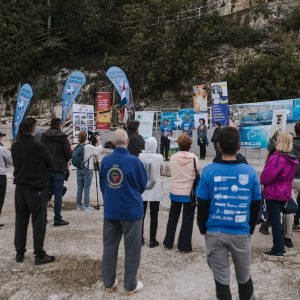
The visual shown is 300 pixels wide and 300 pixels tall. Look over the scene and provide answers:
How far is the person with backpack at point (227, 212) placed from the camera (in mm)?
2717

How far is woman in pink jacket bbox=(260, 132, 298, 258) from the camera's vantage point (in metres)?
4.36

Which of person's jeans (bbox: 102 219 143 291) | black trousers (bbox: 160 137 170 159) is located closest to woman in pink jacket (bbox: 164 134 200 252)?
person's jeans (bbox: 102 219 143 291)

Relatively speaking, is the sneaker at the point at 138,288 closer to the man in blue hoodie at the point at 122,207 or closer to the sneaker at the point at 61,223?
the man in blue hoodie at the point at 122,207

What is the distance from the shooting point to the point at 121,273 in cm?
408

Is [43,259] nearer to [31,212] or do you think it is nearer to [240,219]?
[31,212]

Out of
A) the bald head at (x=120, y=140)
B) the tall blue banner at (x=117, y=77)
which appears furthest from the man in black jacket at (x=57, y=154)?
the tall blue banner at (x=117, y=77)

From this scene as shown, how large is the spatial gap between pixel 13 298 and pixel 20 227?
952 mm

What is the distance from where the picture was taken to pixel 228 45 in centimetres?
2911

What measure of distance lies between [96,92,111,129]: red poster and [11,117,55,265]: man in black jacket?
50.3 feet

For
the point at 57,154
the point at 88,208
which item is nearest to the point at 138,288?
the point at 57,154

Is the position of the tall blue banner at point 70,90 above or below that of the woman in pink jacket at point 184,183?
above

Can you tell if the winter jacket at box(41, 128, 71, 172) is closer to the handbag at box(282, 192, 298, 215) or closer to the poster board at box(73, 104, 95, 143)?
the handbag at box(282, 192, 298, 215)

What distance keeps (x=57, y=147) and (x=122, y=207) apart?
9.45 feet

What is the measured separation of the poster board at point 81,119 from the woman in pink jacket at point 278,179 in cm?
1129
